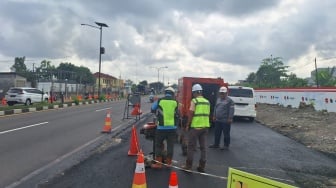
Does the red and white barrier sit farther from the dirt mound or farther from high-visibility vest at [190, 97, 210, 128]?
high-visibility vest at [190, 97, 210, 128]

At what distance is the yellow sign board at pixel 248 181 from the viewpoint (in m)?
3.11

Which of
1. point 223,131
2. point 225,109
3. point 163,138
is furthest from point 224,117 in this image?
point 163,138

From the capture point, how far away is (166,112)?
8.06m

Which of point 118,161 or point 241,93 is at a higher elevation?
point 241,93

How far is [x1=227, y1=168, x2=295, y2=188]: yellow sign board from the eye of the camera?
311 cm

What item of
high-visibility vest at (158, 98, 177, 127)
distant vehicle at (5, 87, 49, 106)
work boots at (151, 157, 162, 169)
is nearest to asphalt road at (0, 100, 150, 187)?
work boots at (151, 157, 162, 169)

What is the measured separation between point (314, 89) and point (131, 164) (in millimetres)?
16939

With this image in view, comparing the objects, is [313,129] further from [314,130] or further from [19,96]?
[19,96]

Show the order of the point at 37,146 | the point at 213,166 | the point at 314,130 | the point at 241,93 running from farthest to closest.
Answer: the point at 241,93
the point at 314,130
the point at 37,146
the point at 213,166

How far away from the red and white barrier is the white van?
3.87m

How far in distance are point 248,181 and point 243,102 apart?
17.0 metres

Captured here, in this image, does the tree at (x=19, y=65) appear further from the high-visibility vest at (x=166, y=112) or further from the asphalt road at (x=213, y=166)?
the high-visibility vest at (x=166, y=112)

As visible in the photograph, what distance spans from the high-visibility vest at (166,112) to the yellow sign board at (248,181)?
4506mm

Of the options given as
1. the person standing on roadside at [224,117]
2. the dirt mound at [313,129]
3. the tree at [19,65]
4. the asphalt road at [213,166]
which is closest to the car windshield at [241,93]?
the dirt mound at [313,129]
